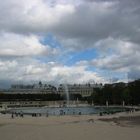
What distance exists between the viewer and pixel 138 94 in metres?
161

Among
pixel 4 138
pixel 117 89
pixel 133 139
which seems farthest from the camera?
pixel 117 89

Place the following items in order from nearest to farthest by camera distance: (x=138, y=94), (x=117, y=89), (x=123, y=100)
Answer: (x=138, y=94)
(x=123, y=100)
(x=117, y=89)

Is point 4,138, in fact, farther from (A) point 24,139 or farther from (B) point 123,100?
(B) point 123,100

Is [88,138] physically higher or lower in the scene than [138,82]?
lower

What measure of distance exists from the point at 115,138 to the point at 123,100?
13767 centimetres

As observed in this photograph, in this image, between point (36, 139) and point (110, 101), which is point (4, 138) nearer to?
point (36, 139)

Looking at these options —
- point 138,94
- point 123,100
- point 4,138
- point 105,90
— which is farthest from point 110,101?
point 4,138

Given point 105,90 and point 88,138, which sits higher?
point 105,90

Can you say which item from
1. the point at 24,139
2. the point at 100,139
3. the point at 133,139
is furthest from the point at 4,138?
the point at 133,139

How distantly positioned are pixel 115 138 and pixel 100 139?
1.42 metres

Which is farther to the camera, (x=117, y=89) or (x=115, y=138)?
(x=117, y=89)

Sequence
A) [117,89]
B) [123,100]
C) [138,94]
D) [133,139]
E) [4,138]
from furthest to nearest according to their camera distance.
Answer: [117,89] < [123,100] < [138,94] < [4,138] < [133,139]

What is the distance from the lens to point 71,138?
38.7 metres

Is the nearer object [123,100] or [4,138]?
[4,138]
